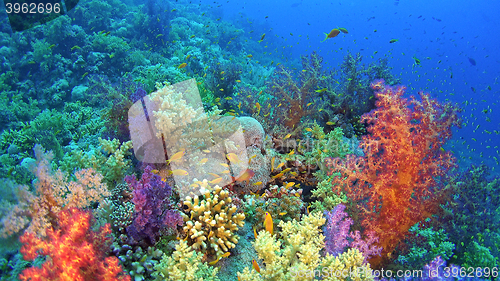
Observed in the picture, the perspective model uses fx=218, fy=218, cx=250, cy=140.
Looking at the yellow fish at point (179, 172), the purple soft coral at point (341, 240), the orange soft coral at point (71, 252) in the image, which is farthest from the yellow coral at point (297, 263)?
the yellow fish at point (179, 172)

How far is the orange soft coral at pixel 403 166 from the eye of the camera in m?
3.00

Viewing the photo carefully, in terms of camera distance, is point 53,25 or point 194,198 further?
point 53,25

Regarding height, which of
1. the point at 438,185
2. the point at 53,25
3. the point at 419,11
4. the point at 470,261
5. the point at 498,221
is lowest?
the point at 470,261

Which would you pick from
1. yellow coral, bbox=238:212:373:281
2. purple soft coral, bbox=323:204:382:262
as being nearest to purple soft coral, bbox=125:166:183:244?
yellow coral, bbox=238:212:373:281

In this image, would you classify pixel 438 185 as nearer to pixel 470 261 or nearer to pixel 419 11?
pixel 470 261

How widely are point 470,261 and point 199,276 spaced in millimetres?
3535

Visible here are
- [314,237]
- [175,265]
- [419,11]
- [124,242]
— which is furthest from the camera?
[419,11]

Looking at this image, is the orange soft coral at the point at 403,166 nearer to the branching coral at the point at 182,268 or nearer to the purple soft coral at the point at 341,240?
the purple soft coral at the point at 341,240

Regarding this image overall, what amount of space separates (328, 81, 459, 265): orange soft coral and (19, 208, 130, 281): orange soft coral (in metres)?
3.29

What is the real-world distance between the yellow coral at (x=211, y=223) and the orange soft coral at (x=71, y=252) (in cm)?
97

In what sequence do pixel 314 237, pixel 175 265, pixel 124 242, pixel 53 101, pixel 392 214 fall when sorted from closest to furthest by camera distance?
1. pixel 175 265
2. pixel 124 242
3. pixel 314 237
4. pixel 392 214
5. pixel 53 101

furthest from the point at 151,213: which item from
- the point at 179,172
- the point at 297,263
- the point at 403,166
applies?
the point at 403,166

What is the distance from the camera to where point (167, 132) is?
12.5 feet

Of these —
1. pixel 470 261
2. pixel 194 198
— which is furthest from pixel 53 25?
pixel 470 261
